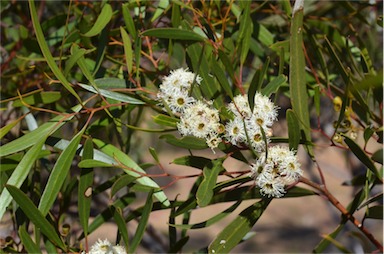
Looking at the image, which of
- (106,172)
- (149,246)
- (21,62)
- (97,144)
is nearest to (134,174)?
(97,144)

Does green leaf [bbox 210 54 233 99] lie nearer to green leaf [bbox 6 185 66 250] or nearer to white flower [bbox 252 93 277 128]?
white flower [bbox 252 93 277 128]

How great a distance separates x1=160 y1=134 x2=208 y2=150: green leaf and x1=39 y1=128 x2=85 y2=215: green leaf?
0.13m

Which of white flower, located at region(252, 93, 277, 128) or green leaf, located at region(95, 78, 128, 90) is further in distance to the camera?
green leaf, located at region(95, 78, 128, 90)

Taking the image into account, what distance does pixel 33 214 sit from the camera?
783 millimetres

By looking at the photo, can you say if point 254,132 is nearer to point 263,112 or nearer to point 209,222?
point 263,112

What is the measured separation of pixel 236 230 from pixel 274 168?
0.43 ft

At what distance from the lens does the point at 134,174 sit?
2.74 ft

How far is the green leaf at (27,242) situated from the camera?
794mm

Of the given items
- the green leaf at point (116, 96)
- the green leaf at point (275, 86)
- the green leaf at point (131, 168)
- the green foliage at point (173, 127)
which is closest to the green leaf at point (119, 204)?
the green foliage at point (173, 127)

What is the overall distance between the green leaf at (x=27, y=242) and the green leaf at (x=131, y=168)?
153 mm

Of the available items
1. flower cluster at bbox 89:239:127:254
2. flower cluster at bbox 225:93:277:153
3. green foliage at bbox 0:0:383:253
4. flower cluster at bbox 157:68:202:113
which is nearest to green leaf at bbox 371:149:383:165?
green foliage at bbox 0:0:383:253

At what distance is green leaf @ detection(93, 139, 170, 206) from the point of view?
83cm

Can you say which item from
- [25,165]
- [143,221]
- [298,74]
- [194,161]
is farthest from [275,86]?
[25,165]

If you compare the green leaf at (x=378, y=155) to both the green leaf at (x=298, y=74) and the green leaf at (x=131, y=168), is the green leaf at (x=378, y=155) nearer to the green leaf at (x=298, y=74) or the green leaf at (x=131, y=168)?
the green leaf at (x=298, y=74)
